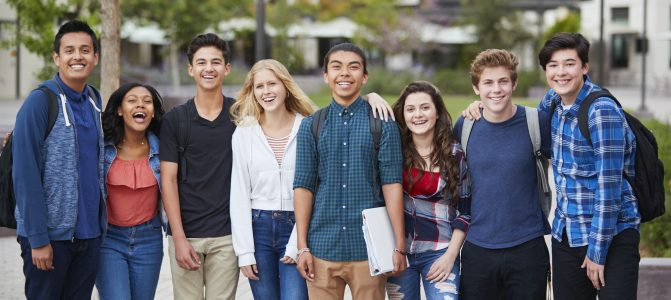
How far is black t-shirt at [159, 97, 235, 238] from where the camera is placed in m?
5.30

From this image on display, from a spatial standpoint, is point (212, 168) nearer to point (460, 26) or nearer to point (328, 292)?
point (328, 292)

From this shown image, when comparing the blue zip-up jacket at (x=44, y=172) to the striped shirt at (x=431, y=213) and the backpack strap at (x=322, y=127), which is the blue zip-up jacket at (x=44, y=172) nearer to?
the backpack strap at (x=322, y=127)

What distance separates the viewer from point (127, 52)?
48750mm

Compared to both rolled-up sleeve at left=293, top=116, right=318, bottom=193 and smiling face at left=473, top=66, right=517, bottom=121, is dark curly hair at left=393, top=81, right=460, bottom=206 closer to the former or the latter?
smiling face at left=473, top=66, right=517, bottom=121

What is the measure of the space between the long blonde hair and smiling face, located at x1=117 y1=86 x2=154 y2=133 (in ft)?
1.65

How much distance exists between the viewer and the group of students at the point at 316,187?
15.5 feet

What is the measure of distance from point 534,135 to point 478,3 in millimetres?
39443

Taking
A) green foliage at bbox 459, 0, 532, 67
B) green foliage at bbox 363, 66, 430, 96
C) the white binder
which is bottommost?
the white binder

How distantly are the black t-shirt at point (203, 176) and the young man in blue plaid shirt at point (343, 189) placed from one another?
0.54 m

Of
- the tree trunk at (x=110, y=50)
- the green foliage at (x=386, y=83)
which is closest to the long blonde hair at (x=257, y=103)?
the tree trunk at (x=110, y=50)

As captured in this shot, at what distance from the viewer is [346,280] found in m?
5.04

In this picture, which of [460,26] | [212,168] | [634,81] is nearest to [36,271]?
[212,168]

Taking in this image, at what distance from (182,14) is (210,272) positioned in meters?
29.0

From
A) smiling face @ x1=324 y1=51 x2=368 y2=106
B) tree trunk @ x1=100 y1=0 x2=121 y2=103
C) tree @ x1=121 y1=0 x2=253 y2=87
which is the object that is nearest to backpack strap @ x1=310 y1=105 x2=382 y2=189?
smiling face @ x1=324 y1=51 x2=368 y2=106
